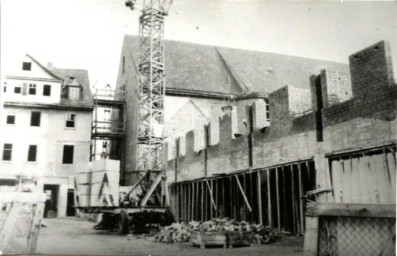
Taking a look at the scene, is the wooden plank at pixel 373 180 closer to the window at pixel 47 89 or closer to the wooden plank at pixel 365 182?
the wooden plank at pixel 365 182

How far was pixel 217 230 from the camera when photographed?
991 centimetres

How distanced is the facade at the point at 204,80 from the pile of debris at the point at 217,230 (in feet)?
32.7

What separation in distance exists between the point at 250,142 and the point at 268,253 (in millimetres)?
5444

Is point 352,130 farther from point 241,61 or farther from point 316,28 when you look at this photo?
point 241,61

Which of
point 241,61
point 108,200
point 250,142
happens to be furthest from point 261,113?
point 241,61

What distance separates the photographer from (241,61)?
26.6m

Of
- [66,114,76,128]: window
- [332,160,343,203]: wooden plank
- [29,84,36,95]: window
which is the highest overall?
[29,84,36,95]: window

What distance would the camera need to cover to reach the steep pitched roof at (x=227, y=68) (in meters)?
24.2

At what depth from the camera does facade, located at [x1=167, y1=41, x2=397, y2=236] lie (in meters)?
7.26

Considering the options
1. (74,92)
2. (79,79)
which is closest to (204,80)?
(79,79)

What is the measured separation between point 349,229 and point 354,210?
0.22 metres

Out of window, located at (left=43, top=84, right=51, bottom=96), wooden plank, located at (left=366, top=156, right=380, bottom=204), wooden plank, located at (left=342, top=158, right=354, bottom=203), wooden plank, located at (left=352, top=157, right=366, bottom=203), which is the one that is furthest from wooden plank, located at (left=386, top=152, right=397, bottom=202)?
window, located at (left=43, top=84, right=51, bottom=96)

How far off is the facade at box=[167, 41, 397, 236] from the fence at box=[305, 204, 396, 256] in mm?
14

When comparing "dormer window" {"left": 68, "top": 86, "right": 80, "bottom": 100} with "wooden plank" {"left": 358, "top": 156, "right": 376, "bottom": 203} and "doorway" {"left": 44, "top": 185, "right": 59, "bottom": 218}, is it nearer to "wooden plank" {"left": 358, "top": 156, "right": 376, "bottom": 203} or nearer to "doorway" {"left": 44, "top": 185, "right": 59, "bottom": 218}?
"doorway" {"left": 44, "top": 185, "right": 59, "bottom": 218}
